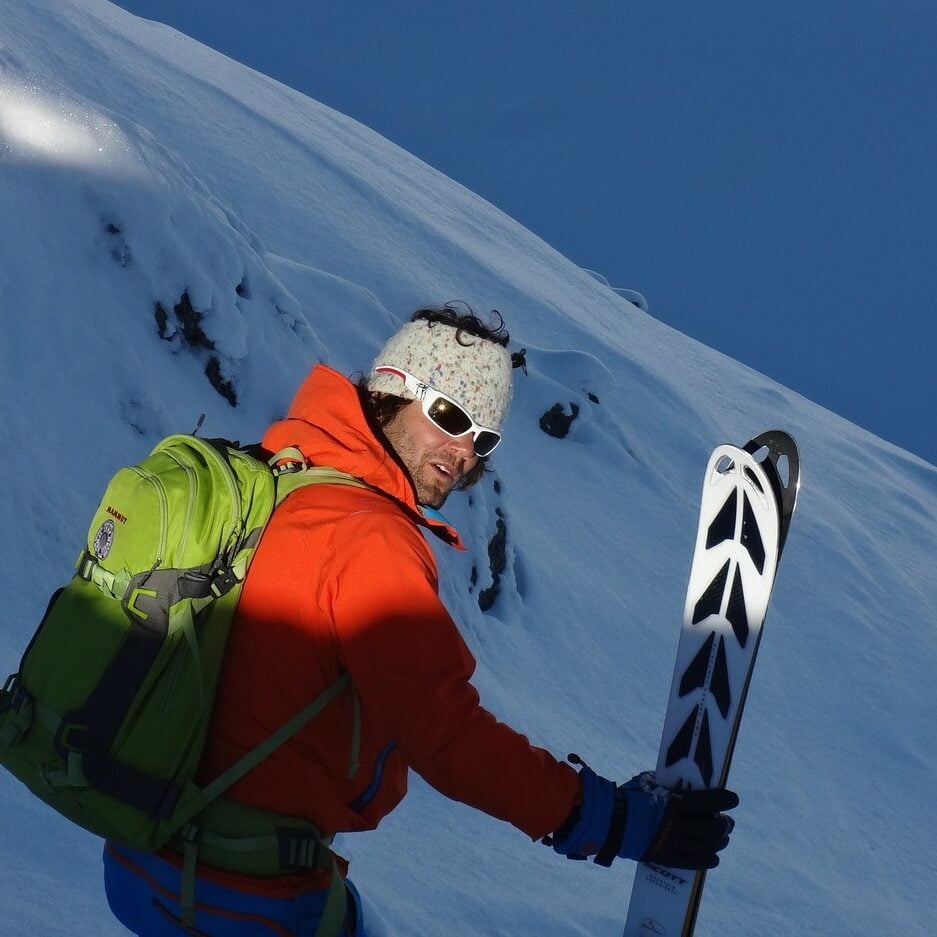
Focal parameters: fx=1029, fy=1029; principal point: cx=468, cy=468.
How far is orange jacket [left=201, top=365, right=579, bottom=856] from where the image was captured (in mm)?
1689

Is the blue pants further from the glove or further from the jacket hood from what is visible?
the jacket hood

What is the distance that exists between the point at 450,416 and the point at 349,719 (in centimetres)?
67

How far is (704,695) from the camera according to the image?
8.96 feet

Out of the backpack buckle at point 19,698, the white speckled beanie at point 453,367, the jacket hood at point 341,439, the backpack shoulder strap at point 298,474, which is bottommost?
the backpack buckle at point 19,698

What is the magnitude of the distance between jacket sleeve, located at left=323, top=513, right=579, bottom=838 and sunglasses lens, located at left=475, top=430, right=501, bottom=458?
0.44 metres

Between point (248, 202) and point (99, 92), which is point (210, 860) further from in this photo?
point (99, 92)

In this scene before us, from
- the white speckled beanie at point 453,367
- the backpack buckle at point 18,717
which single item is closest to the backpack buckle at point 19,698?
the backpack buckle at point 18,717

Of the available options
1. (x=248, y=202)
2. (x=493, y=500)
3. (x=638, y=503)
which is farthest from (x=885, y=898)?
(x=248, y=202)

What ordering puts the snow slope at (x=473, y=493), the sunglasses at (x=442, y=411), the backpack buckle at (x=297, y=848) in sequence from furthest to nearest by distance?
the snow slope at (x=473, y=493)
the sunglasses at (x=442, y=411)
the backpack buckle at (x=297, y=848)

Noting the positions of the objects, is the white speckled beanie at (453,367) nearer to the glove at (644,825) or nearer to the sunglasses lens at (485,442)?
the sunglasses lens at (485,442)

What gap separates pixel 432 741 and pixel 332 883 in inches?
16.2

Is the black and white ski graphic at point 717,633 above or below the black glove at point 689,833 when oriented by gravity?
above

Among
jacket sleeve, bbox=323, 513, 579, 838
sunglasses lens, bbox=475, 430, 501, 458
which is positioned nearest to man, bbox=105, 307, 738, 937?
jacket sleeve, bbox=323, 513, 579, 838

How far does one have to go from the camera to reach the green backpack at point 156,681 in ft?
5.66
